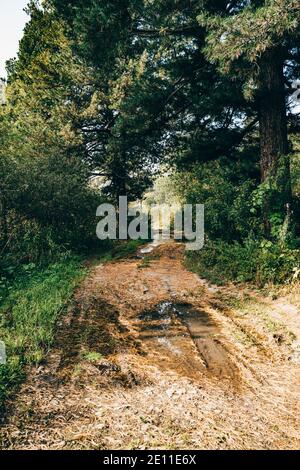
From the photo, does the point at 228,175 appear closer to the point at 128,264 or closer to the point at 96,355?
the point at 128,264

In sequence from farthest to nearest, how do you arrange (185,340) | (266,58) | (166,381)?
(266,58) < (185,340) < (166,381)

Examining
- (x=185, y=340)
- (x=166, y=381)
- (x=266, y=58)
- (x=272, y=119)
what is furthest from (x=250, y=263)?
(x=266, y=58)

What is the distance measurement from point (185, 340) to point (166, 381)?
103 cm

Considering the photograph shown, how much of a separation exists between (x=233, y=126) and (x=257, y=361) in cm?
774

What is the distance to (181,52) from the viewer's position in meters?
8.89

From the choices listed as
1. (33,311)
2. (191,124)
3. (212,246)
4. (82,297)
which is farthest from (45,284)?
(191,124)

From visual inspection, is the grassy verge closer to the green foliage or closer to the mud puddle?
the mud puddle

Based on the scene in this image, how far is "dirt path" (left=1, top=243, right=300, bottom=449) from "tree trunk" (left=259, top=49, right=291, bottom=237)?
3.24m

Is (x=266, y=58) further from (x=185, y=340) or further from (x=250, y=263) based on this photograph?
(x=185, y=340)

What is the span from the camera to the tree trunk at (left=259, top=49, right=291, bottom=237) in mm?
7352

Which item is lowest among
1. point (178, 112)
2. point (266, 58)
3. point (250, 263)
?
point (250, 263)

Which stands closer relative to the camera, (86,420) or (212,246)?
(86,420)

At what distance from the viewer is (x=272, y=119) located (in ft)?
25.3

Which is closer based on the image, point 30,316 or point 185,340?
point 185,340
